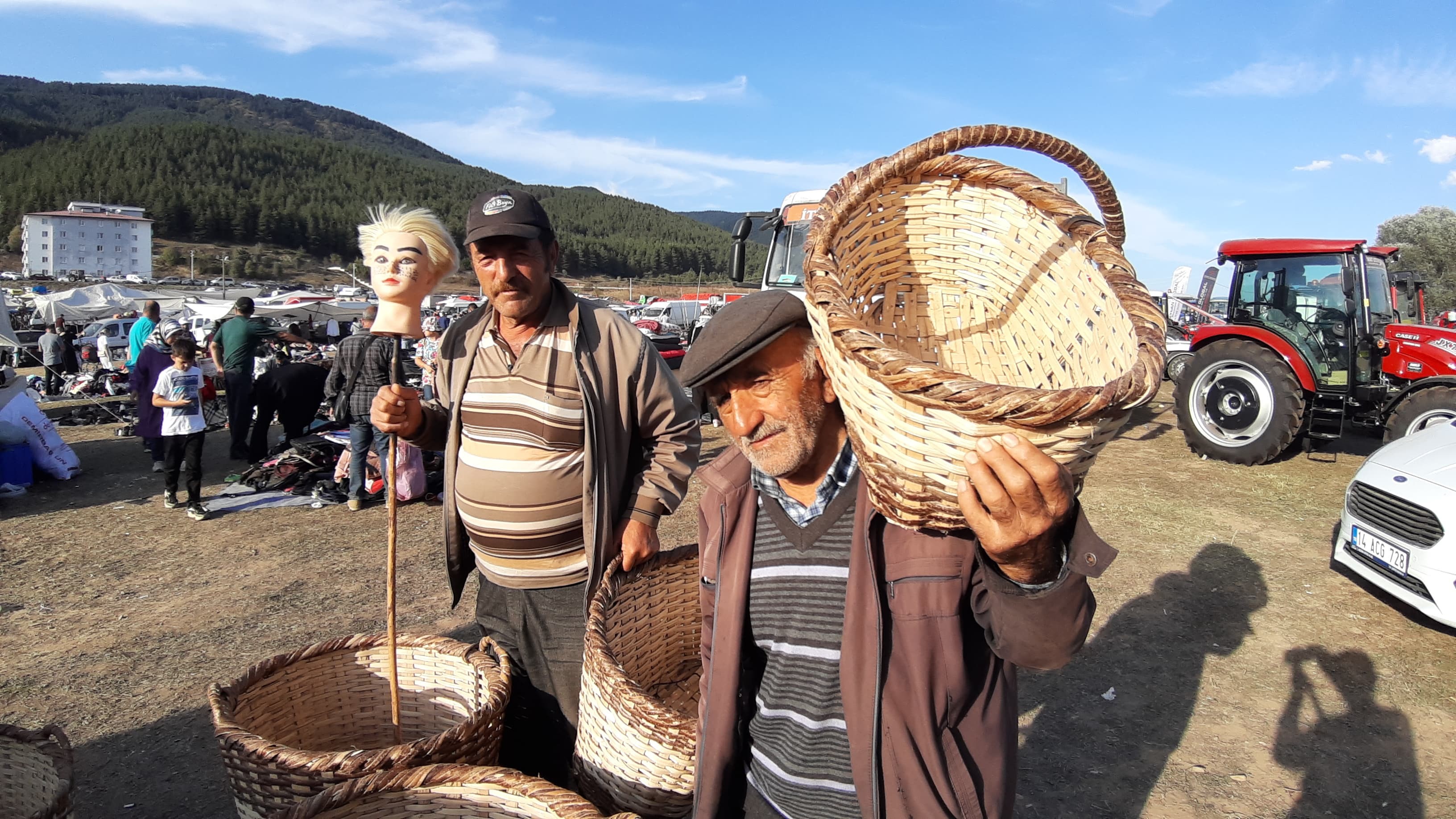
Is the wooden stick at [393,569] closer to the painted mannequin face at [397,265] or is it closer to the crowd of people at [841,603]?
the painted mannequin face at [397,265]

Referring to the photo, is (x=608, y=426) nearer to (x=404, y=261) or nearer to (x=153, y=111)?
(x=404, y=261)

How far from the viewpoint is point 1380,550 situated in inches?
171

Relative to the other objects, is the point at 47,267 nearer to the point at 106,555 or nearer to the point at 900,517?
the point at 106,555

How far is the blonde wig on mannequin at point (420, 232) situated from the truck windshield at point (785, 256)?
6.60 m

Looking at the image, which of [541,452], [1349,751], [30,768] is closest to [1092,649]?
[1349,751]

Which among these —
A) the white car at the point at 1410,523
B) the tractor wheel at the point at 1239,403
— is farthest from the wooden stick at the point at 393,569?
the tractor wheel at the point at 1239,403

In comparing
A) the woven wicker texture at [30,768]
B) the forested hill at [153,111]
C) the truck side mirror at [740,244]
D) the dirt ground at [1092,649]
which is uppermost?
the forested hill at [153,111]

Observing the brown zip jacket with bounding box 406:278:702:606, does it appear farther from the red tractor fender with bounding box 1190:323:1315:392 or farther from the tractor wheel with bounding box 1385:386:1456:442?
the red tractor fender with bounding box 1190:323:1315:392

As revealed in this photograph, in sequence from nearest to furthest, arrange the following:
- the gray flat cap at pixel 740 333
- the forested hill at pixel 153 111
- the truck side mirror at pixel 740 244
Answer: the gray flat cap at pixel 740 333
the truck side mirror at pixel 740 244
the forested hill at pixel 153 111

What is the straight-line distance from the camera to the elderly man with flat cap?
47.6 inches

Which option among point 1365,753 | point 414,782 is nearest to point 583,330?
point 414,782

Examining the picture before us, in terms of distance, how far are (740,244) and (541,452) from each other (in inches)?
237

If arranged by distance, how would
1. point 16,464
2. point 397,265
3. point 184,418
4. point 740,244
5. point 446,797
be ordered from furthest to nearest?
point 740,244 → point 16,464 → point 184,418 → point 397,265 → point 446,797

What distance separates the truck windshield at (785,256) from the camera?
8.67m
